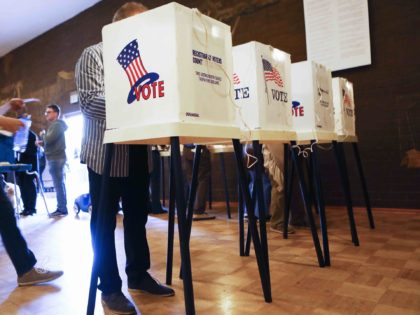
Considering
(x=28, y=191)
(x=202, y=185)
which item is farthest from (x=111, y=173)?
(x=28, y=191)

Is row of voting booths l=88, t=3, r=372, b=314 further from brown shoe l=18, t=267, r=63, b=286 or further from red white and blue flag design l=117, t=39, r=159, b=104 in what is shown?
brown shoe l=18, t=267, r=63, b=286

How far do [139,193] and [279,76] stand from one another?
800mm

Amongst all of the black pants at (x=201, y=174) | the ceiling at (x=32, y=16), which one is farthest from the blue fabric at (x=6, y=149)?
the ceiling at (x=32, y=16)

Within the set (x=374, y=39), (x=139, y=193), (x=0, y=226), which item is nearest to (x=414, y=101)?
(x=374, y=39)

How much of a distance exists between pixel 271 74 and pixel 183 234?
0.88 metres

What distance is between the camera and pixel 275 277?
1626 millimetres

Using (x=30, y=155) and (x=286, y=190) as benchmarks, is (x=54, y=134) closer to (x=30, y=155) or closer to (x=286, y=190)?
(x=30, y=155)

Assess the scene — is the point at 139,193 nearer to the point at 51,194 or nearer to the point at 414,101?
the point at 414,101

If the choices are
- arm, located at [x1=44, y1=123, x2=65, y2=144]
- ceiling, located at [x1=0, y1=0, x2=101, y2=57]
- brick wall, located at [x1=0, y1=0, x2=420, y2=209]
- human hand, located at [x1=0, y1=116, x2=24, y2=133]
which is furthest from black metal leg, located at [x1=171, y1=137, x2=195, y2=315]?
ceiling, located at [x1=0, y1=0, x2=101, y2=57]

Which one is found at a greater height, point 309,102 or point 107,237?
point 309,102

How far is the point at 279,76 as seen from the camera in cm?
164

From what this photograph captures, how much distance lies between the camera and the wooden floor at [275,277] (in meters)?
1.31

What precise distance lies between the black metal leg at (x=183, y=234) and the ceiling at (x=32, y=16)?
21.2 feet

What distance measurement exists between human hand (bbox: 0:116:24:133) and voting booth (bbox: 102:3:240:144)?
0.98 metres
